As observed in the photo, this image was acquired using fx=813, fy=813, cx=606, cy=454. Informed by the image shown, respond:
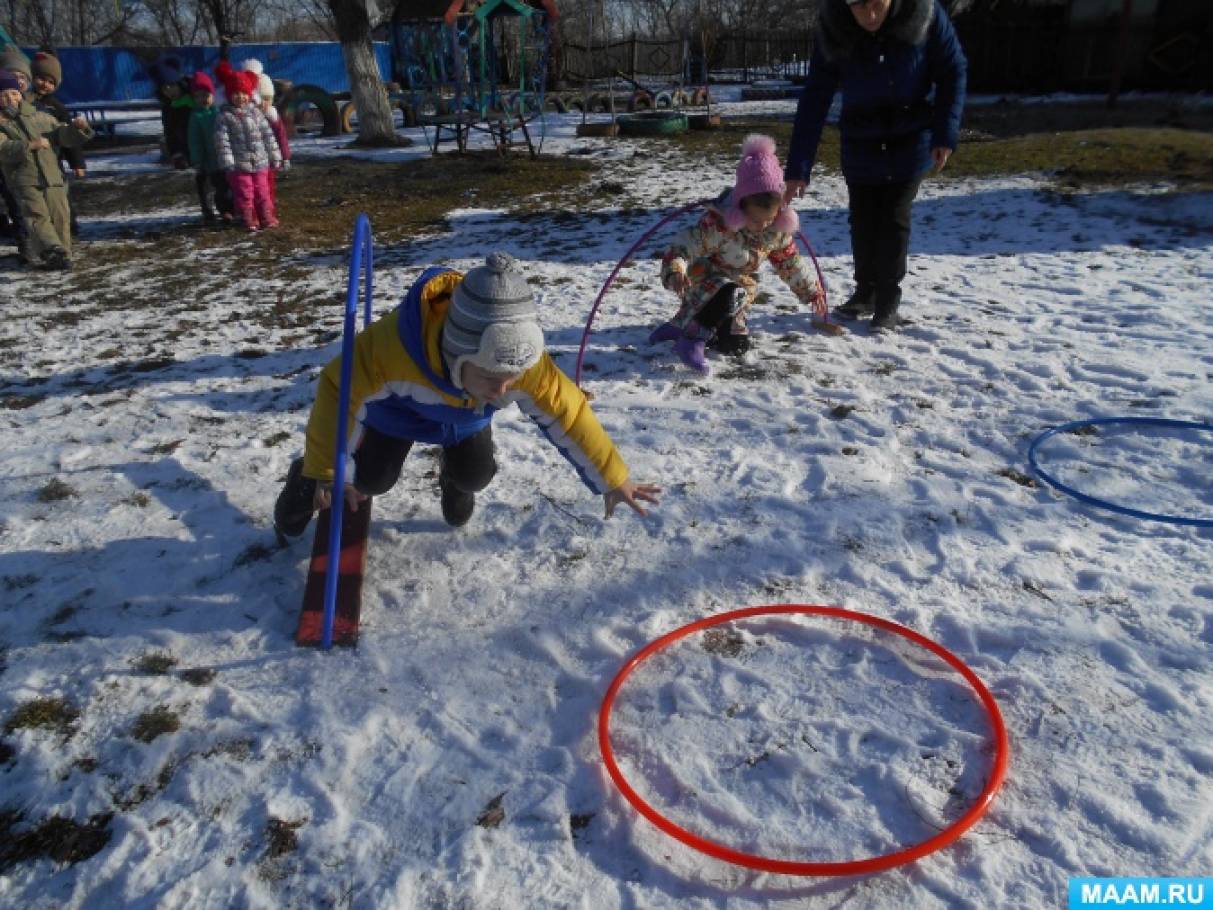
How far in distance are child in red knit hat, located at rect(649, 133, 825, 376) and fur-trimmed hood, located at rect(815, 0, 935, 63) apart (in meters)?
0.71

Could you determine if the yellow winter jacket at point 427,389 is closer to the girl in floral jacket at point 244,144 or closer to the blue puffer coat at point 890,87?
the blue puffer coat at point 890,87

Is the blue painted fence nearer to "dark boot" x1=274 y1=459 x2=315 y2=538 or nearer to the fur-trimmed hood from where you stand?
the fur-trimmed hood

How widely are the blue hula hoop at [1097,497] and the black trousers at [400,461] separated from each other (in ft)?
7.79

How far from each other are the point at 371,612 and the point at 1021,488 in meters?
2.71

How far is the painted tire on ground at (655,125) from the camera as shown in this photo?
15.3 metres

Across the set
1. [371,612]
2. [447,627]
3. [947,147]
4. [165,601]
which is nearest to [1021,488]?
Answer: [947,147]

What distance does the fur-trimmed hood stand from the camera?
4.29 metres

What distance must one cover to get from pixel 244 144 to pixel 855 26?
7011 mm

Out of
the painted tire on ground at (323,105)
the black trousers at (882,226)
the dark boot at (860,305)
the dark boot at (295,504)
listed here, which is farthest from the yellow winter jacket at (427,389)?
the painted tire on ground at (323,105)

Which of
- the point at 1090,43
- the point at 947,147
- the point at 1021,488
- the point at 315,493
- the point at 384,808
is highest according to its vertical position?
the point at 1090,43

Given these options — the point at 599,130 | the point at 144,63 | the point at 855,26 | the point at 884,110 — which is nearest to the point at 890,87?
the point at 884,110

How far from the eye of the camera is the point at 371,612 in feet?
9.58

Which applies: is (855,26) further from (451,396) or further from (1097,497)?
(451,396)

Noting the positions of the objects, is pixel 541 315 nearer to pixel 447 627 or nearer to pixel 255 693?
pixel 447 627
